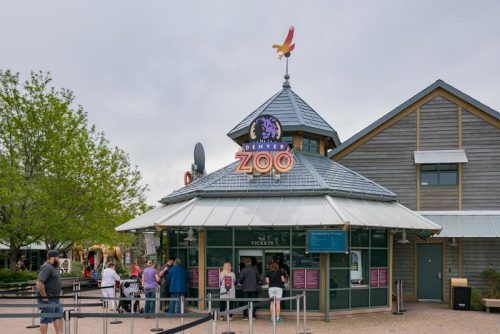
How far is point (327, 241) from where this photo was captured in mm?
16438

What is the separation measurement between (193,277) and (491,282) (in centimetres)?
1097

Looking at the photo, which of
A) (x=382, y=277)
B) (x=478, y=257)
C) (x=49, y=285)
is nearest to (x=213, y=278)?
(x=382, y=277)

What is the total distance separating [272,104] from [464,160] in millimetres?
7704

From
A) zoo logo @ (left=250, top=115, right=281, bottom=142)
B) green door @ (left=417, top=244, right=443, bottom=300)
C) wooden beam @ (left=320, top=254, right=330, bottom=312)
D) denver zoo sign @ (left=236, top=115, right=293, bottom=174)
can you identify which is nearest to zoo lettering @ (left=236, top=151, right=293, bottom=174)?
denver zoo sign @ (left=236, top=115, right=293, bottom=174)

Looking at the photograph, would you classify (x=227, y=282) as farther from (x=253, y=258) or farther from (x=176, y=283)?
(x=176, y=283)

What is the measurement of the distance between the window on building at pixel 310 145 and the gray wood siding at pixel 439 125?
14.6ft

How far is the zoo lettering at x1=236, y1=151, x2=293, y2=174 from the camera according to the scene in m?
17.9

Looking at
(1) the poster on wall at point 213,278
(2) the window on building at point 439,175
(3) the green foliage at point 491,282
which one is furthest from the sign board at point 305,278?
(2) the window on building at point 439,175

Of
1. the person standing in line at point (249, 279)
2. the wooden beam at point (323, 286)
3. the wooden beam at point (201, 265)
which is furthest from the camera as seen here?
the wooden beam at point (201, 265)

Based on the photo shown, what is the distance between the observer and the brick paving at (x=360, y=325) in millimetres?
14508

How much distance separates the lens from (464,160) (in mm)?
21688

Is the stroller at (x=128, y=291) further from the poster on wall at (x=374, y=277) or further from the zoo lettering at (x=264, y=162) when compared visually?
the poster on wall at (x=374, y=277)

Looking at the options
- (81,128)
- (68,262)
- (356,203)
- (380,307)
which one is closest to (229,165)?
(356,203)

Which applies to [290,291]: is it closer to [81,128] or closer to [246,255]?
[246,255]
